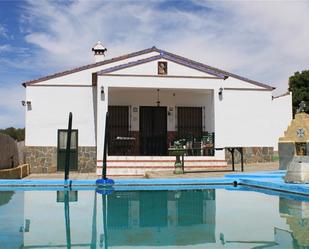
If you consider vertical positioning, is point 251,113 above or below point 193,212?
above

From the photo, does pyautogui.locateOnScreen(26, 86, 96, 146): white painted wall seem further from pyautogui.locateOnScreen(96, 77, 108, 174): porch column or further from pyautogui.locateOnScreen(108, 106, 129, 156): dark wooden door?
pyautogui.locateOnScreen(96, 77, 108, 174): porch column

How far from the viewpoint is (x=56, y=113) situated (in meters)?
18.2

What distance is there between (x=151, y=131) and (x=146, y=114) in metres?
0.78

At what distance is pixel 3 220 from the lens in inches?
268

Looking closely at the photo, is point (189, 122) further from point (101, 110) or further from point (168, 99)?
point (101, 110)

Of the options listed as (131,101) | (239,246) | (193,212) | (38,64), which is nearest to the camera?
(239,246)

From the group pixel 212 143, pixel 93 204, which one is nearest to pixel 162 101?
pixel 212 143

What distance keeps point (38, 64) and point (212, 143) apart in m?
10.4

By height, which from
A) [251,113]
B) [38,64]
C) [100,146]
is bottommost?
→ [100,146]

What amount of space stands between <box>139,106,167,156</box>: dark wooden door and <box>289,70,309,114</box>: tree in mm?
20531

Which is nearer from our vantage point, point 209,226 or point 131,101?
point 209,226

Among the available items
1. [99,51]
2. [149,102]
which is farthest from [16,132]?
[149,102]

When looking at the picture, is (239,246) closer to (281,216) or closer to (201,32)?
→ (281,216)

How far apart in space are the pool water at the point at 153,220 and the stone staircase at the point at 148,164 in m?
5.60
